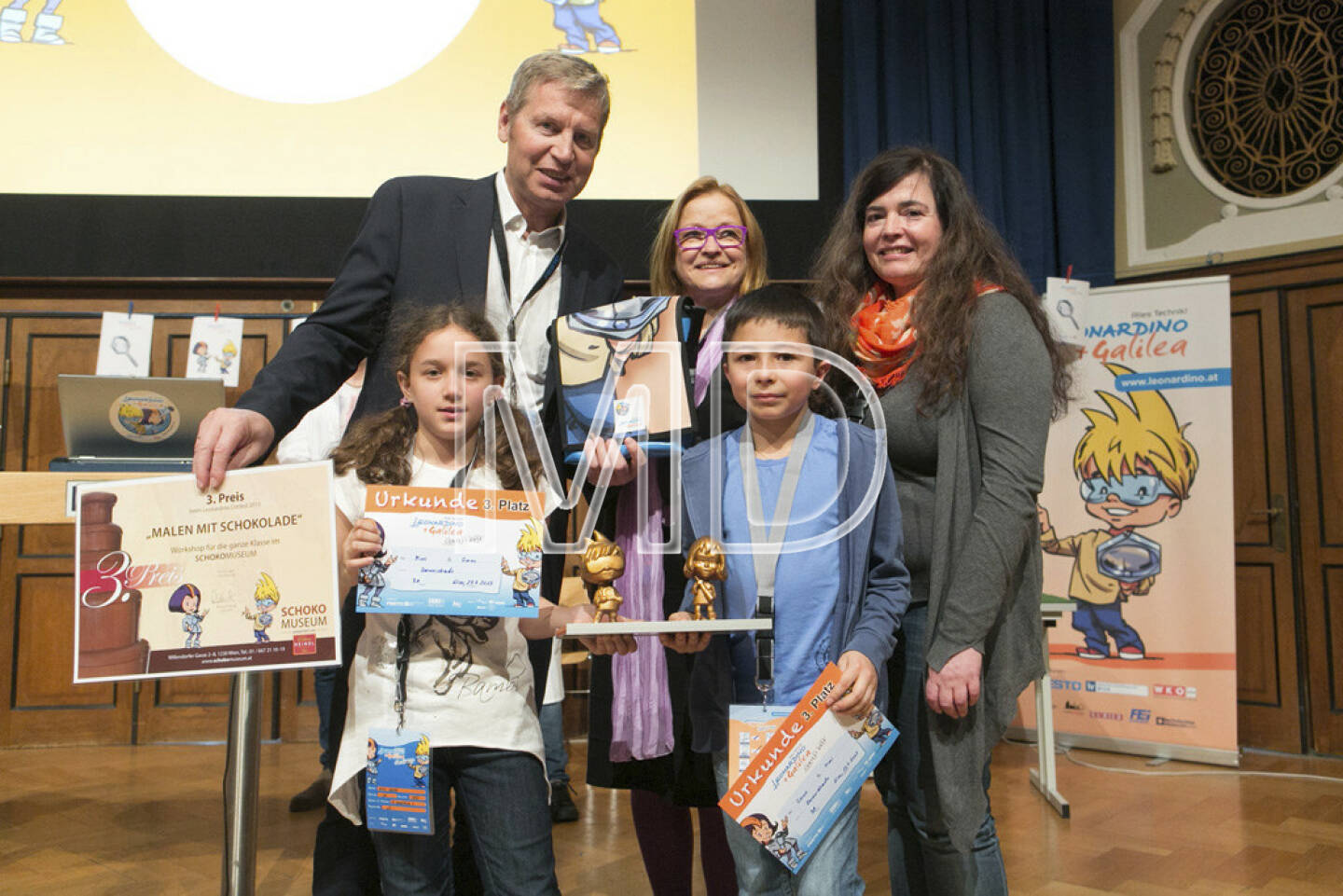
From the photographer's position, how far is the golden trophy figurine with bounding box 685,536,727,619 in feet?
4.46

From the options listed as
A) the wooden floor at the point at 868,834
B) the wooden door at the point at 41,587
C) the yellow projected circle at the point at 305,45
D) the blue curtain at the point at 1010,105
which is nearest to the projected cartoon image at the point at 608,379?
the wooden floor at the point at 868,834

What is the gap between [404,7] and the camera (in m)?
3.87

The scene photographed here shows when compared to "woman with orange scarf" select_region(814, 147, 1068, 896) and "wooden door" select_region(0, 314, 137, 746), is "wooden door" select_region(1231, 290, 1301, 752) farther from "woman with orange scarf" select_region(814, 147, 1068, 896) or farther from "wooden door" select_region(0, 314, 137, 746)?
"wooden door" select_region(0, 314, 137, 746)

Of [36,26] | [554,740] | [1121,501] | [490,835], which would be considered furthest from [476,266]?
[1121,501]

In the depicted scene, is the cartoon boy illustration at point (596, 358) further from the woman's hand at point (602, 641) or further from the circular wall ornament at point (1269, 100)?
the circular wall ornament at point (1269, 100)

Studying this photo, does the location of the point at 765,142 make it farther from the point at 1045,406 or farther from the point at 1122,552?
the point at 1045,406

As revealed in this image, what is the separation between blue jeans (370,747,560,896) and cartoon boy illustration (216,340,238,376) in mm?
3834

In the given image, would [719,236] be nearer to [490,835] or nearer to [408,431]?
[408,431]

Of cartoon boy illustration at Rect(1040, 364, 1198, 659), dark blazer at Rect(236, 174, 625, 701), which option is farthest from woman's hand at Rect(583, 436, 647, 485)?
cartoon boy illustration at Rect(1040, 364, 1198, 659)

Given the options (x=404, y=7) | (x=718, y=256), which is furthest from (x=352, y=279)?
(x=404, y=7)

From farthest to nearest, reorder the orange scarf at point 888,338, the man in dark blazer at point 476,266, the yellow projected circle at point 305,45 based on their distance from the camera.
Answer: the yellow projected circle at point 305,45
the orange scarf at point 888,338
the man in dark blazer at point 476,266

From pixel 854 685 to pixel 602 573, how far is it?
15.1 inches

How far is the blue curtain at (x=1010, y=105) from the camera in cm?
476

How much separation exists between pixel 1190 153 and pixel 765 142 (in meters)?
2.39
